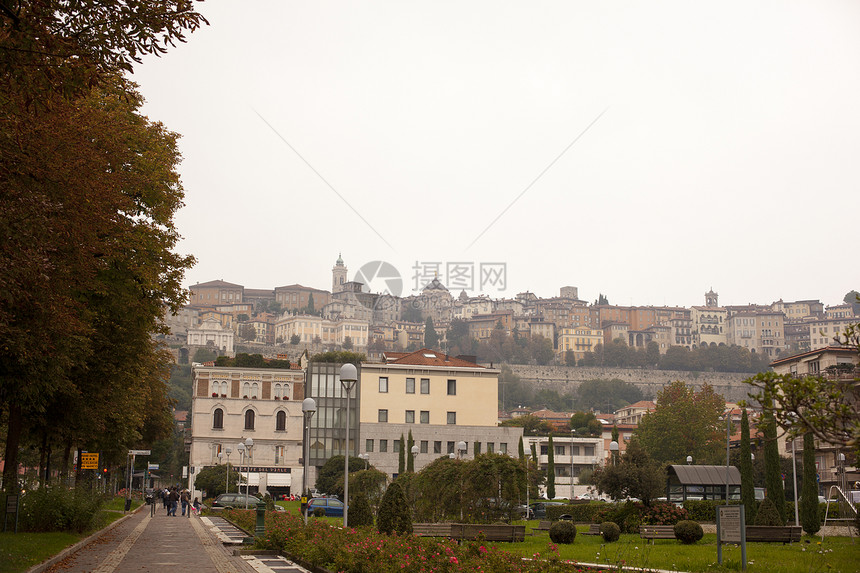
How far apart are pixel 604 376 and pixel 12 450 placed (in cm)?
17179

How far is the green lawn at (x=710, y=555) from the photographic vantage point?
45.0 feet

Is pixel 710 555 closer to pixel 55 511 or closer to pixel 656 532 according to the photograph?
pixel 656 532

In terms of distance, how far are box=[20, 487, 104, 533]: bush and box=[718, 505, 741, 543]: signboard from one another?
1746 centimetres

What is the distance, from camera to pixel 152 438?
5103 centimetres

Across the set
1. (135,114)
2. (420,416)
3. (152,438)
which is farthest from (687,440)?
(135,114)

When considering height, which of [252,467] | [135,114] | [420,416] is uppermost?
[135,114]

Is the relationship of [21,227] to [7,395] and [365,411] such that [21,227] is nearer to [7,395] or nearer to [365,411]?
[7,395]

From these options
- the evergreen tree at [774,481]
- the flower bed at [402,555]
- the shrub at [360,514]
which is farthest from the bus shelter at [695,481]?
the flower bed at [402,555]

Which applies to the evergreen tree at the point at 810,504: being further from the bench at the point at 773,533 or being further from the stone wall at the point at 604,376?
the stone wall at the point at 604,376

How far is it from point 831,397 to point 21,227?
389 inches

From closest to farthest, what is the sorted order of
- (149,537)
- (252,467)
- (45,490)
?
(45,490) → (149,537) → (252,467)

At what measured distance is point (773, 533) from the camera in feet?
66.6

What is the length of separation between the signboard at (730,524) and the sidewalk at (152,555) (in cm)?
851

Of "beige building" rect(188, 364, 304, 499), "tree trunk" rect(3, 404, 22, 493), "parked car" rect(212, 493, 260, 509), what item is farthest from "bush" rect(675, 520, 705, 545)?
"beige building" rect(188, 364, 304, 499)
